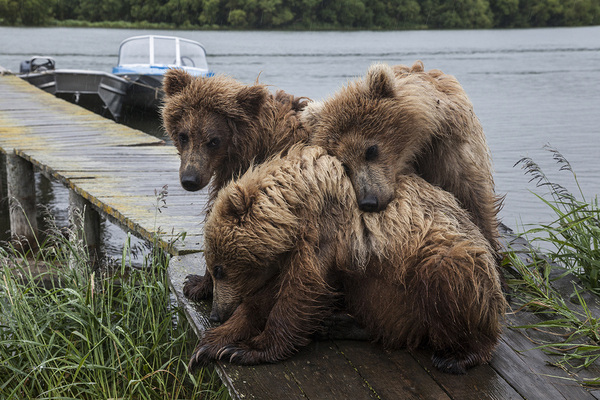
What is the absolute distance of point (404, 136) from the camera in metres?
2.99

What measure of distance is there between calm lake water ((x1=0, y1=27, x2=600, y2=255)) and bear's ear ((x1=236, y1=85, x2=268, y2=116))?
13cm

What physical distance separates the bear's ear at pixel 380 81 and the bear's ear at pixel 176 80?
1.05m

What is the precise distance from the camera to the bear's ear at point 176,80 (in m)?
3.18

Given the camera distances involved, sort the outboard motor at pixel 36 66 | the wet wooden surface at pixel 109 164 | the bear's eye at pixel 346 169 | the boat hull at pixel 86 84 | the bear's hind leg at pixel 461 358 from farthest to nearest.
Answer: the outboard motor at pixel 36 66 < the boat hull at pixel 86 84 < the wet wooden surface at pixel 109 164 < the bear's eye at pixel 346 169 < the bear's hind leg at pixel 461 358

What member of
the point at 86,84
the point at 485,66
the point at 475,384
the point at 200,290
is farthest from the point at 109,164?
the point at 485,66

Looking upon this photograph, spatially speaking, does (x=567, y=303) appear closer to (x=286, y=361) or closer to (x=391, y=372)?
(x=391, y=372)

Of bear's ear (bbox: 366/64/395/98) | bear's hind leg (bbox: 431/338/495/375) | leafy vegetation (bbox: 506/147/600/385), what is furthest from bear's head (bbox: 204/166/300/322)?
leafy vegetation (bbox: 506/147/600/385)

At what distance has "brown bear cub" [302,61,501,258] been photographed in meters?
2.94

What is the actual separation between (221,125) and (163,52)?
59.1ft

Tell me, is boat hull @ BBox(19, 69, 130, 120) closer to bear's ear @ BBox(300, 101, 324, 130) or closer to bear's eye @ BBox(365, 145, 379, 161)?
bear's ear @ BBox(300, 101, 324, 130)

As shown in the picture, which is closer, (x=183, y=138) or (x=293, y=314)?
(x=293, y=314)

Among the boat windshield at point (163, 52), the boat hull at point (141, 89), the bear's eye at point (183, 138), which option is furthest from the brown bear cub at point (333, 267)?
the boat windshield at point (163, 52)

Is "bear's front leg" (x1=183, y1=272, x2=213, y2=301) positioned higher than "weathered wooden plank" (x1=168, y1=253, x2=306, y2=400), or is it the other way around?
"weathered wooden plank" (x1=168, y1=253, x2=306, y2=400)

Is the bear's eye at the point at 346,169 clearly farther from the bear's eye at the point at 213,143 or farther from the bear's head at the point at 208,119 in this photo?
the bear's eye at the point at 213,143
